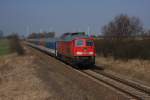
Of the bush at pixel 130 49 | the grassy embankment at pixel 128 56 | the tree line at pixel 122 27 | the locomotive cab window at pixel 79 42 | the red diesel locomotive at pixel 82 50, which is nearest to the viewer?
the grassy embankment at pixel 128 56

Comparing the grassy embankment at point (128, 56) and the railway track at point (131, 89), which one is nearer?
the railway track at point (131, 89)

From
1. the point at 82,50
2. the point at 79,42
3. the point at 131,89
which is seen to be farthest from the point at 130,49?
the point at 131,89

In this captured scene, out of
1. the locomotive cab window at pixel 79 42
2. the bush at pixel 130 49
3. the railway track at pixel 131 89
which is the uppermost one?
the locomotive cab window at pixel 79 42

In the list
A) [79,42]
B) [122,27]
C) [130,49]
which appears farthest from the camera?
[122,27]

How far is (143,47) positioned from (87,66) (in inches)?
219

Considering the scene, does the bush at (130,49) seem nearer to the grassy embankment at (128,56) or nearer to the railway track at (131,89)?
the grassy embankment at (128,56)

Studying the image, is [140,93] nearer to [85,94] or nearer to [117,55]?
[85,94]

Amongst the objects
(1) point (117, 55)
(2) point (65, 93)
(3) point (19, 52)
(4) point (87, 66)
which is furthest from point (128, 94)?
(3) point (19, 52)

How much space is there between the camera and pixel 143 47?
87.0 ft

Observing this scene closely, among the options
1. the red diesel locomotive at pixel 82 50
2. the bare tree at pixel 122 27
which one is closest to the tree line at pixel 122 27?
the bare tree at pixel 122 27

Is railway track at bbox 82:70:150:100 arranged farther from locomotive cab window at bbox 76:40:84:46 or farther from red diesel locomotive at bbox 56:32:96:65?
locomotive cab window at bbox 76:40:84:46

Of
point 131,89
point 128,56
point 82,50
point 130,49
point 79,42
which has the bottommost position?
point 131,89

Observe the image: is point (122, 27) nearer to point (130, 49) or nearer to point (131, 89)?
point (130, 49)

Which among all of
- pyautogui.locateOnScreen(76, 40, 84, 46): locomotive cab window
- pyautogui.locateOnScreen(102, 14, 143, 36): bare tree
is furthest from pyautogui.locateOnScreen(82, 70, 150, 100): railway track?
pyautogui.locateOnScreen(102, 14, 143, 36): bare tree
